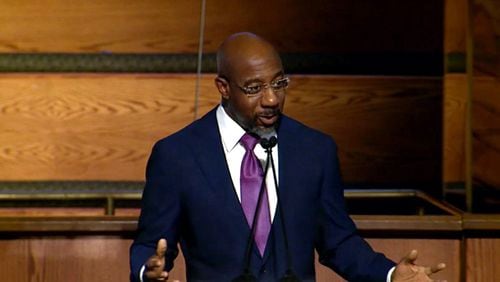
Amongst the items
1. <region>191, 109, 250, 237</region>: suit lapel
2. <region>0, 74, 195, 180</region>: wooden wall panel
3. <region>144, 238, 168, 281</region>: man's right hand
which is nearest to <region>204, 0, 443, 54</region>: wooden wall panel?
<region>0, 74, 195, 180</region>: wooden wall panel

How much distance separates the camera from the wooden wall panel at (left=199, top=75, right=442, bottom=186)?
397 cm

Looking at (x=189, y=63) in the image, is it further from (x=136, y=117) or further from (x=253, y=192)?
(x=253, y=192)

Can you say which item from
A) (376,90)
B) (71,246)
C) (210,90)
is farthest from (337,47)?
(71,246)

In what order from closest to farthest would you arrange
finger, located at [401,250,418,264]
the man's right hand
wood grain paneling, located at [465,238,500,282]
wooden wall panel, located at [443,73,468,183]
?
1. the man's right hand
2. finger, located at [401,250,418,264]
3. wood grain paneling, located at [465,238,500,282]
4. wooden wall panel, located at [443,73,468,183]

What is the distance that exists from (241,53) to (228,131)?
0.59 ft

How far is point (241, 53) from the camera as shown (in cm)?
219

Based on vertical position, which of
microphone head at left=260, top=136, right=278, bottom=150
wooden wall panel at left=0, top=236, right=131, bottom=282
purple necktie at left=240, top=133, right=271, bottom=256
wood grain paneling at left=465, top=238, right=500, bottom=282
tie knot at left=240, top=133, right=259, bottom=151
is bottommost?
wooden wall panel at left=0, top=236, right=131, bottom=282

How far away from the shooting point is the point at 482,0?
341 centimetres

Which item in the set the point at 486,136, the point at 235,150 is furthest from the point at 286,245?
the point at 486,136

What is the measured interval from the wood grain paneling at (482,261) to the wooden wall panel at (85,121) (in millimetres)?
1387

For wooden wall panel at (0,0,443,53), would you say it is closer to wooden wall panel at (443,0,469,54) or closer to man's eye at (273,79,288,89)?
wooden wall panel at (443,0,469,54)

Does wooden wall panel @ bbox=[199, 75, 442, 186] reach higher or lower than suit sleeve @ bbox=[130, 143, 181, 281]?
lower

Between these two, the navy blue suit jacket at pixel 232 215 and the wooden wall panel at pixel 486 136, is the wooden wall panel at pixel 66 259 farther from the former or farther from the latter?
the wooden wall panel at pixel 486 136

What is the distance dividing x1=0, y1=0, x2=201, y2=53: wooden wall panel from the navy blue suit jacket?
171 cm
